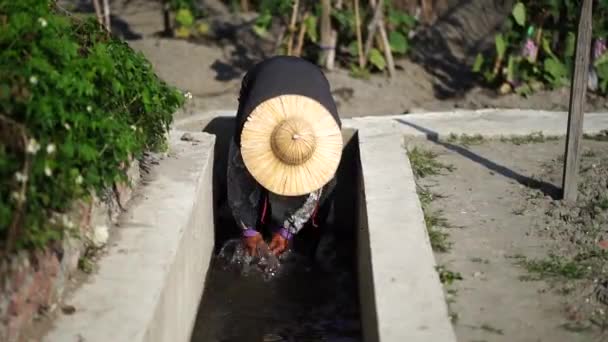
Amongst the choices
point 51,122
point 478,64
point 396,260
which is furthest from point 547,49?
point 51,122

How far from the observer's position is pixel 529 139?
7016 millimetres

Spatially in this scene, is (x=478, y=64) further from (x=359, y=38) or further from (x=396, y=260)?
(x=396, y=260)

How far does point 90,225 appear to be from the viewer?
179 inches

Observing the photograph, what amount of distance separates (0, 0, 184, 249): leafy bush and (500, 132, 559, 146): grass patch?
9.57 ft

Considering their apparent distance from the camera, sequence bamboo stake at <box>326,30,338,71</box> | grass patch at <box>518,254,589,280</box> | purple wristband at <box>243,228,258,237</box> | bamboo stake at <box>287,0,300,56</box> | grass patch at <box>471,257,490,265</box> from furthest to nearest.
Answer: bamboo stake at <box>326,30,338,71</box>, bamboo stake at <box>287,0,300,56</box>, purple wristband at <box>243,228,258,237</box>, grass patch at <box>471,257,490,265</box>, grass patch at <box>518,254,589,280</box>

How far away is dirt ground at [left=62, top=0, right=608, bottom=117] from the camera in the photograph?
8.99m

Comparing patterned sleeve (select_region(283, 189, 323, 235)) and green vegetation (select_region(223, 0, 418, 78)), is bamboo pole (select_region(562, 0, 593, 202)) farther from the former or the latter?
green vegetation (select_region(223, 0, 418, 78))

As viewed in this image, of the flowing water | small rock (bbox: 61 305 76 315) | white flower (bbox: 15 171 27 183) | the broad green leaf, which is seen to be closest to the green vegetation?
the broad green leaf

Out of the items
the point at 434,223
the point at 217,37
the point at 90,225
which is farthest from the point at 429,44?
the point at 90,225

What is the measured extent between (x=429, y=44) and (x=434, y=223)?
5.50m

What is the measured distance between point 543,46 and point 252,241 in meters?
3.87

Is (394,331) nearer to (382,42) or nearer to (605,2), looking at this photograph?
(605,2)

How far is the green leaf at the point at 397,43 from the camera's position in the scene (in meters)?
9.64

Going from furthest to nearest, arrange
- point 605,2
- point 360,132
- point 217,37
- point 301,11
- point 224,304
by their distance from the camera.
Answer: point 217,37 < point 301,11 < point 605,2 < point 360,132 < point 224,304
